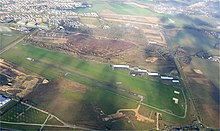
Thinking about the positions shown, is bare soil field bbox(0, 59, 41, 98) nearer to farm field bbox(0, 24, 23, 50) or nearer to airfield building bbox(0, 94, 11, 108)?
airfield building bbox(0, 94, 11, 108)

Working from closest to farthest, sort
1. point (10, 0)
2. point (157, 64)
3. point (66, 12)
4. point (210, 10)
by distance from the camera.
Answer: point (157, 64) → point (66, 12) → point (10, 0) → point (210, 10)

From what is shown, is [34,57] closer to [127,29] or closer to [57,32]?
[57,32]

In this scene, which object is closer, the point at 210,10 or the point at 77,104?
the point at 77,104

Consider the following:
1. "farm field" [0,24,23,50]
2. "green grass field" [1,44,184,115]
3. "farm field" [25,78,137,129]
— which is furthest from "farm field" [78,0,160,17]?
→ "farm field" [25,78,137,129]

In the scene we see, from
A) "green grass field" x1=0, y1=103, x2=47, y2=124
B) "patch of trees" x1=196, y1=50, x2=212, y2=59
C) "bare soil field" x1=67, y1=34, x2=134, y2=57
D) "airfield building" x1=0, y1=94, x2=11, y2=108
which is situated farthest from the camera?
"patch of trees" x1=196, y1=50, x2=212, y2=59

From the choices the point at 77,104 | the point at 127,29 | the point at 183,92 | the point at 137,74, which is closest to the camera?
the point at 77,104

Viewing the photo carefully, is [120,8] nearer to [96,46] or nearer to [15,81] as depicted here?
[96,46]

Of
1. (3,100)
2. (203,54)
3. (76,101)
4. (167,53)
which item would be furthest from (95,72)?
(203,54)

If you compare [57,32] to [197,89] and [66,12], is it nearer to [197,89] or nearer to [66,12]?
[66,12]

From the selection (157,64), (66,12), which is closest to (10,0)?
(66,12)
